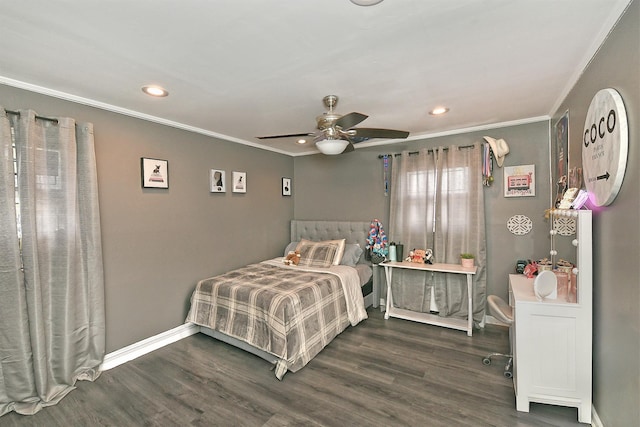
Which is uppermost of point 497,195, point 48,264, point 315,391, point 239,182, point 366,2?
point 366,2

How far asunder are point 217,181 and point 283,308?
2046 mm

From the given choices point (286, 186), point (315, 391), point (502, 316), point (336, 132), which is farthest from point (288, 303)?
point (286, 186)

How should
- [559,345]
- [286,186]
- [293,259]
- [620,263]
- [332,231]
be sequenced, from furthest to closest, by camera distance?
[286,186], [332,231], [293,259], [559,345], [620,263]

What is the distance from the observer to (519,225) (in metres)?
3.36

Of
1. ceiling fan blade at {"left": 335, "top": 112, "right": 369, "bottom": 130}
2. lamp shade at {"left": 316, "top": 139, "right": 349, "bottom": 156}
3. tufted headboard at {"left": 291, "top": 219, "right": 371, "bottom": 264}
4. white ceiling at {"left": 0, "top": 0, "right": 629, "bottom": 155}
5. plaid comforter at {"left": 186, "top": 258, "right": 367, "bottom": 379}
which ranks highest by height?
white ceiling at {"left": 0, "top": 0, "right": 629, "bottom": 155}

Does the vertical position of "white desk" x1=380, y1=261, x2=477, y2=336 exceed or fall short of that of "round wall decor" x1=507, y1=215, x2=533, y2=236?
it falls short

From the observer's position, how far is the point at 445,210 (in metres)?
3.69

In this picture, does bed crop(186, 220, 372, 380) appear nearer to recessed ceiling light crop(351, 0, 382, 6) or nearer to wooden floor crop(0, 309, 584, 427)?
wooden floor crop(0, 309, 584, 427)

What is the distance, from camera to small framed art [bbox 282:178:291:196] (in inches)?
193

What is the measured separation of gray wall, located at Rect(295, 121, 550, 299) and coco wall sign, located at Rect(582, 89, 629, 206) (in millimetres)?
1498

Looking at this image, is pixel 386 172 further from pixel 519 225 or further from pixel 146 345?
pixel 146 345

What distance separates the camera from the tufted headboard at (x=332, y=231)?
170 inches

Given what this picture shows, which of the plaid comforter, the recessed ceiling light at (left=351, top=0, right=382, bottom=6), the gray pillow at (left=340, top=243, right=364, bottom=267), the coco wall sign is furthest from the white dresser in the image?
the gray pillow at (left=340, top=243, right=364, bottom=267)

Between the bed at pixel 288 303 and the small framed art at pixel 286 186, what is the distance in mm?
1215
